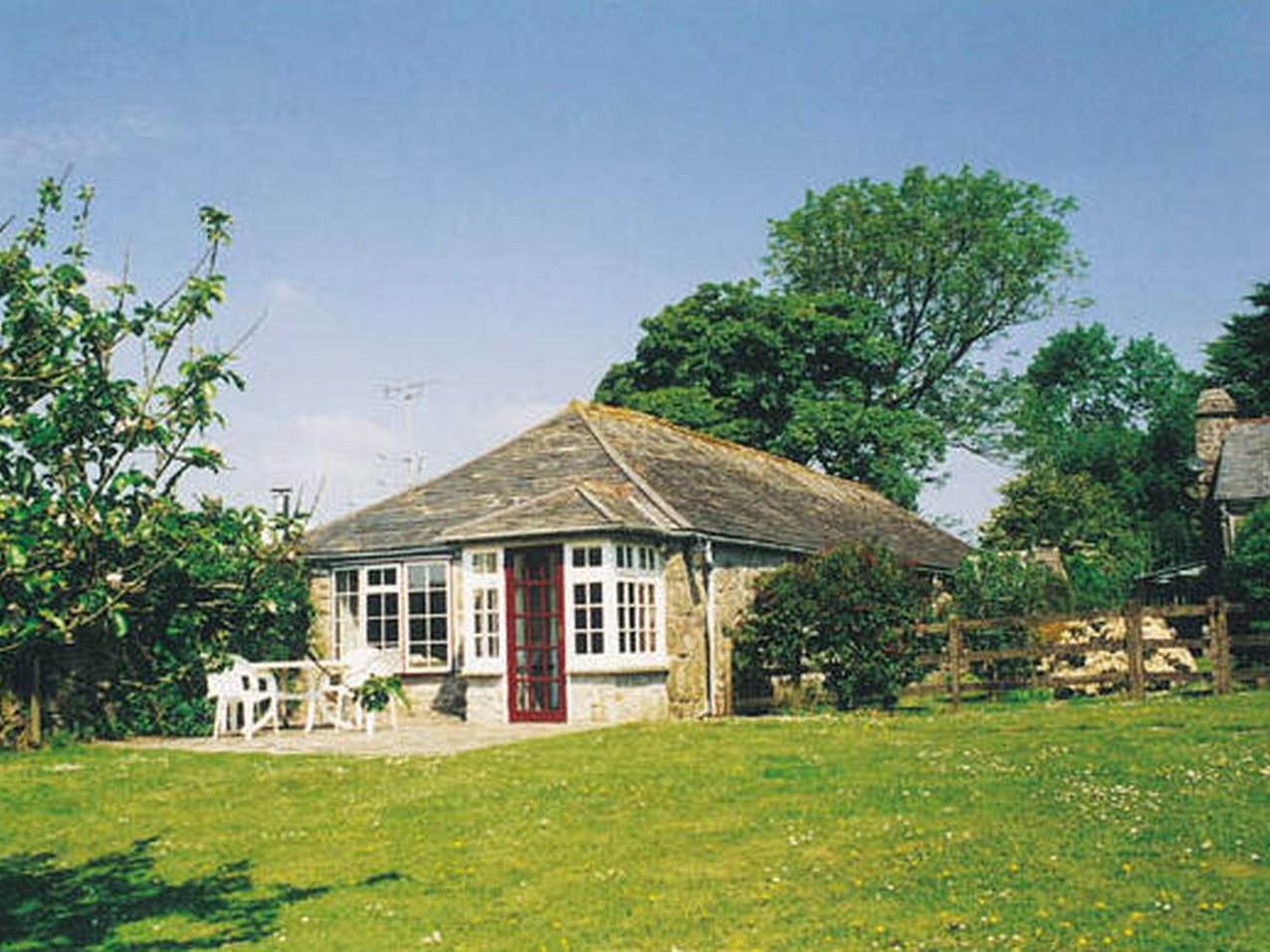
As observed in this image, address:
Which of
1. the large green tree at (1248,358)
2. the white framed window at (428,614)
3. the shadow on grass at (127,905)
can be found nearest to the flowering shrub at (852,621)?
the white framed window at (428,614)

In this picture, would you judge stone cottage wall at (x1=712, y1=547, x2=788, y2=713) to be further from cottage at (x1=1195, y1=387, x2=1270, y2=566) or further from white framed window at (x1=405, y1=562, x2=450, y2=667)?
cottage at (x1=1195, y1=387, x2=1270, y2=566)

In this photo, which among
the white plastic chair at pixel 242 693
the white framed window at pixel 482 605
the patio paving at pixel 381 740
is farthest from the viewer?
the white framed window at pixel 482 605

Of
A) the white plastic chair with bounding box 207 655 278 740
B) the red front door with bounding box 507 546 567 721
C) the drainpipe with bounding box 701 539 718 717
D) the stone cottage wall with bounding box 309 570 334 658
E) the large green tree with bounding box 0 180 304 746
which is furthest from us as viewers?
→ the stone cottage wall with bounding box 309 570 334 658

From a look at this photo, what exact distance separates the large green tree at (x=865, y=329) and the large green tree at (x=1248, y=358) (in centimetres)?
1048

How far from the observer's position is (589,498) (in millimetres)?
20750

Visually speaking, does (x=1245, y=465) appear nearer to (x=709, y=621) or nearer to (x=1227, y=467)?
(x=1227, y=467)

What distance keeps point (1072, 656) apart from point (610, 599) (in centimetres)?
875

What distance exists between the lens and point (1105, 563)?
45.9 meters

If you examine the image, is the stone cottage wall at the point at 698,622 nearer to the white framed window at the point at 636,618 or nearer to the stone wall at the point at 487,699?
the white framed window at the point at 636,618

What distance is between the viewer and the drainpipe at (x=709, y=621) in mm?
22141

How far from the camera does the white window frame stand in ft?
65.6

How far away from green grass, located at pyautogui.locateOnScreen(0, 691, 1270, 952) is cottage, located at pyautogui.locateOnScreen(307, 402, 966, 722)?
183 inches

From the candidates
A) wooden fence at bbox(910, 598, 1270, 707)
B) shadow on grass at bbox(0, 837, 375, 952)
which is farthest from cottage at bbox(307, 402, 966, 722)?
shadow on grass at bbox(0, 837, 375, 952)

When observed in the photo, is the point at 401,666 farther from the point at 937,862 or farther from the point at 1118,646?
the point at 937,862
